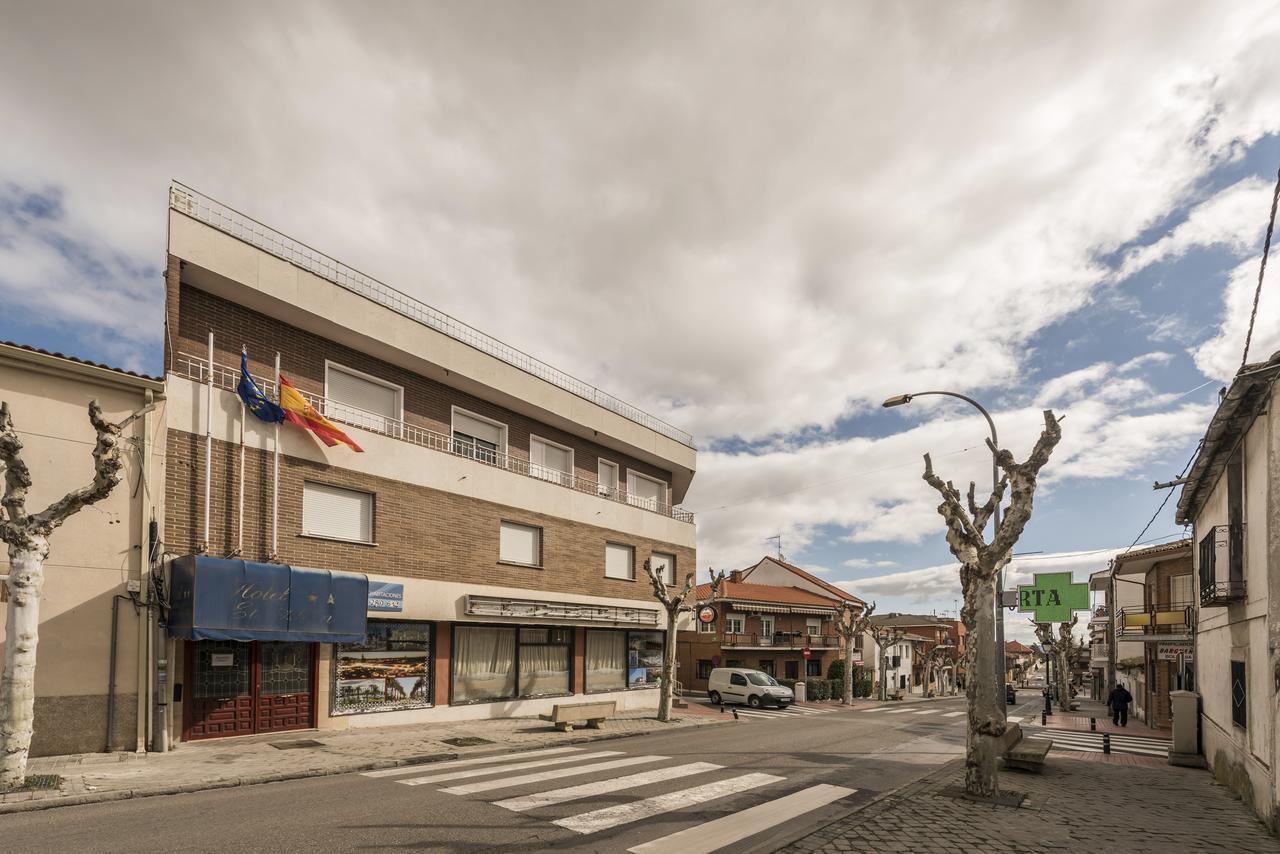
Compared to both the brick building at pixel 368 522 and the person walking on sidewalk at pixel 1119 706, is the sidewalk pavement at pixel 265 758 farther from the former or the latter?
the person walking on sidewalk at pixel 1119 706

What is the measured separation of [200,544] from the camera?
1505 cm

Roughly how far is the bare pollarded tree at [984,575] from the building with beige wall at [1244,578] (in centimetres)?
265

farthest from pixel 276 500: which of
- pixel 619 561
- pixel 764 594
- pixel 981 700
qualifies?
pixel 764 594

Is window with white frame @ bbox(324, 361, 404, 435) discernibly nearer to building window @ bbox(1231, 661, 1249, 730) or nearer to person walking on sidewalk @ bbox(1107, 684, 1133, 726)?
building window @ bbox(1231, 661, 1249, 730)

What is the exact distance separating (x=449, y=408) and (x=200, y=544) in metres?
8.52

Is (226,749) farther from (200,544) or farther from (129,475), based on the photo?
(129,475)

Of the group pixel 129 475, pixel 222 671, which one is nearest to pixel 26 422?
A: pixel 129 475

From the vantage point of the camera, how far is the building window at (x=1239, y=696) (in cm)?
1236

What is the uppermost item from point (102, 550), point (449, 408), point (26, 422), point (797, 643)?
point (449, 408)

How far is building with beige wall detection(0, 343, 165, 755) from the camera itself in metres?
12.8

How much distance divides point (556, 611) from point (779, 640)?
27503 mm

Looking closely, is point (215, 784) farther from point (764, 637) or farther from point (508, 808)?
point (764, 637)

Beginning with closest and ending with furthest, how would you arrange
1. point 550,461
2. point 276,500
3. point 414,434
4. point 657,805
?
point 657,805
point 276,500
point 414,434
point 550,461

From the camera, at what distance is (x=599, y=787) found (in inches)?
448
